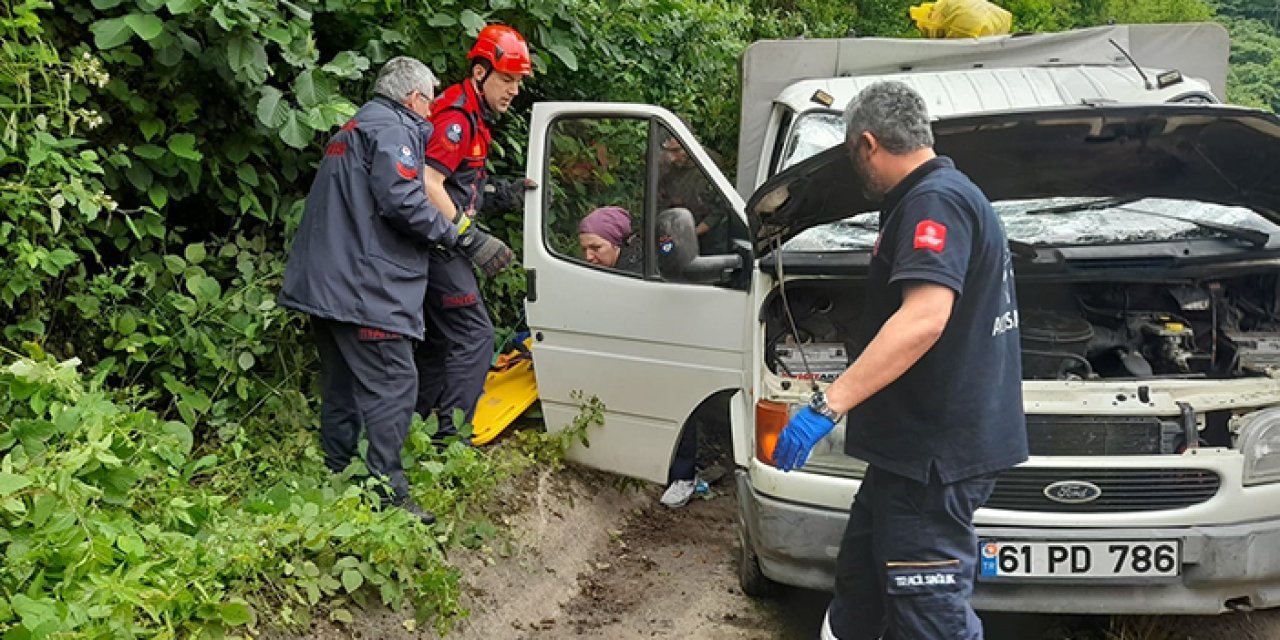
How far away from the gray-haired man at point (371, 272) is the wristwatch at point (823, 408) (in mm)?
1783

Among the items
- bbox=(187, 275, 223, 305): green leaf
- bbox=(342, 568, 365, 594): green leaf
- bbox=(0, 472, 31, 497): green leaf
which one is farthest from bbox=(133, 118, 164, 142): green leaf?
bbox=(342, 568, 365, 594): green leaf

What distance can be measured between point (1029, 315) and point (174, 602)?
3072 millimetres

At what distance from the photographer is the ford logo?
11.7 feet

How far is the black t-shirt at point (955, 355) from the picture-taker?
9.76 ft

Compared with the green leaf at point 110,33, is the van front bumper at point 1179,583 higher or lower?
lower

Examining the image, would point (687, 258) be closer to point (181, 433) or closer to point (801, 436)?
point (801, 436)

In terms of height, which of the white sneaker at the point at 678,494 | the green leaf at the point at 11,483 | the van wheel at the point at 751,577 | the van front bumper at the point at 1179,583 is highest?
the green leaf at the point at 11,483

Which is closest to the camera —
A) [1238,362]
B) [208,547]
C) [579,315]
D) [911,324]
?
[911,324]

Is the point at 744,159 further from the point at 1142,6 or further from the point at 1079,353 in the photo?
the point at 1142,6

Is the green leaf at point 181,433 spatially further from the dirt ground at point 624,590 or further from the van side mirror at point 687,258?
the van side mirror at point 687,258

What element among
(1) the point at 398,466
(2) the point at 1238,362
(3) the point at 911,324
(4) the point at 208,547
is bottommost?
(1) the point at 398,466

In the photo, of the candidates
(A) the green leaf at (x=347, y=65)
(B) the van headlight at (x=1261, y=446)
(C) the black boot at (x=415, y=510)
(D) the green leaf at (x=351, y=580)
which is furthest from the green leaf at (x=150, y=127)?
(B) the van headlight at (x=1261, y=446)

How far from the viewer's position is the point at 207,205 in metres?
5.09

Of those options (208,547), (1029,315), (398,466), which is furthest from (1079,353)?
(208,547)
